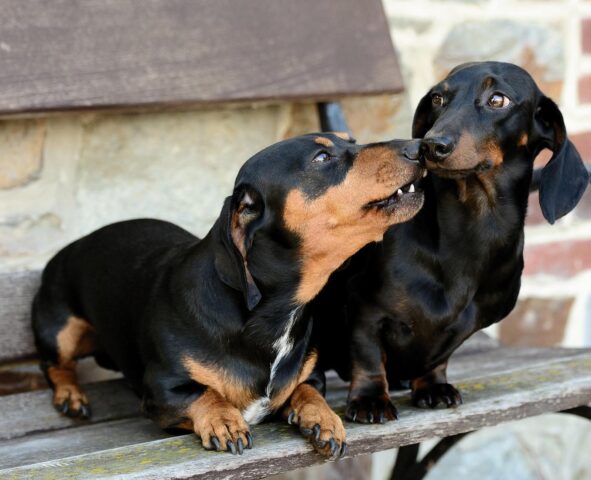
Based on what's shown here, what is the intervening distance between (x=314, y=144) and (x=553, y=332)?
205 cm

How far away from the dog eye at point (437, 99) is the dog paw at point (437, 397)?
0.74 metres

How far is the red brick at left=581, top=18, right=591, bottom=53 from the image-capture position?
4.06 metres

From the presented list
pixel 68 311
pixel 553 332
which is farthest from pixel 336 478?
pixel 68 311

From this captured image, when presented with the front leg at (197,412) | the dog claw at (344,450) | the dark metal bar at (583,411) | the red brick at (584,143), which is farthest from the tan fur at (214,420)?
the red brick at (584,143)

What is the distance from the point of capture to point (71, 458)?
217 cm

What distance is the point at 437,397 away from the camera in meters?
2.60

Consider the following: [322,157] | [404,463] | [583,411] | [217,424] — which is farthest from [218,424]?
[583,411]

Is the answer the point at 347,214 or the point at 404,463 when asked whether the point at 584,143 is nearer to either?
the point at 404,463

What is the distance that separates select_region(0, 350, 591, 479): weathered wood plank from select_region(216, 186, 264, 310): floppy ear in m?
0.35

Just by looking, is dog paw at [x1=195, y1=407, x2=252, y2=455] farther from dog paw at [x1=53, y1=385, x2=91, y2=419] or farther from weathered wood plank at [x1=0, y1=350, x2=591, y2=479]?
dog paw at [x1=53, y1=385, x2=91, y2=419]

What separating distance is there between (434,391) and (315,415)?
1.35 ft

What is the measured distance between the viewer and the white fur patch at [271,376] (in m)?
2.55

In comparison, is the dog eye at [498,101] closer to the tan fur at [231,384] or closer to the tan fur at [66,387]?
the tan fur at [231,384]

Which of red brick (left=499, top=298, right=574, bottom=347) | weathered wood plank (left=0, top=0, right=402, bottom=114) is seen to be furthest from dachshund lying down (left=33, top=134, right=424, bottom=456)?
red brick (left=499, top=298, right=574, bottom=347)
